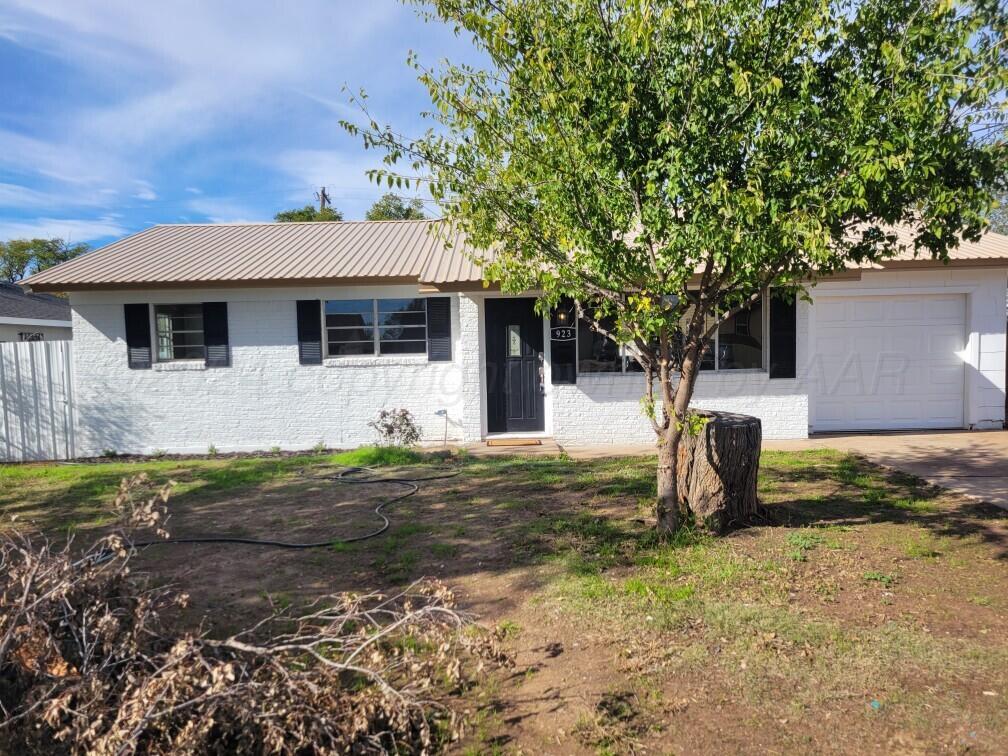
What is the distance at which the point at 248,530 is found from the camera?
6281 mm

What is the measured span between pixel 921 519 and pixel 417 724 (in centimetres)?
534

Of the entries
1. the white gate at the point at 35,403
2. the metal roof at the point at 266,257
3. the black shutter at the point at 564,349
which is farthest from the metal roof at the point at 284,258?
the black shutter at the point at 564,349

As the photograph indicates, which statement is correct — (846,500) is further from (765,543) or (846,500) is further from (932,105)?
(932,105)

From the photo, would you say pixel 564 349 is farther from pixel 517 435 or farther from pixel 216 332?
pixel 216 332

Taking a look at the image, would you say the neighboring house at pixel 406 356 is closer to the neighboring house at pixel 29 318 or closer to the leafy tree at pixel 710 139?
the leafy tree at pixel 710 139

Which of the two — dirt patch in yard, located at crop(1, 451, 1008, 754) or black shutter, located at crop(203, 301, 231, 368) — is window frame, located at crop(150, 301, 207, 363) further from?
dirt patch in yard, located at crop(1, 451, 1008, 754)

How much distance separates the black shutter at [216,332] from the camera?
37.6 ft

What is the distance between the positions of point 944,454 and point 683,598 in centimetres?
717

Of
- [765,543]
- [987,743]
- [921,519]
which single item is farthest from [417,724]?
[921,519]

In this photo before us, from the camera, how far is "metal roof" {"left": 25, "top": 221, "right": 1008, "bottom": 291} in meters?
10.9

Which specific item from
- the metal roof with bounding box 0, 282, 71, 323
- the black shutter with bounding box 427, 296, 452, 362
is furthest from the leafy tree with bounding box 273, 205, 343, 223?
the black shutter with bounding box 427, 296, 452, 362

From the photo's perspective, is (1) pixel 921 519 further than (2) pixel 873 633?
Yes

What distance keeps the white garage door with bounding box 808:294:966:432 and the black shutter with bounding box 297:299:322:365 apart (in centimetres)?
864

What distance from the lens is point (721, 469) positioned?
5.76 metres
